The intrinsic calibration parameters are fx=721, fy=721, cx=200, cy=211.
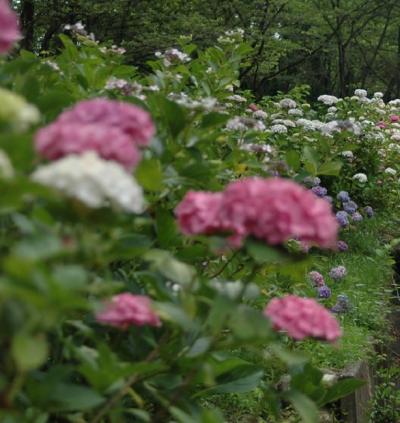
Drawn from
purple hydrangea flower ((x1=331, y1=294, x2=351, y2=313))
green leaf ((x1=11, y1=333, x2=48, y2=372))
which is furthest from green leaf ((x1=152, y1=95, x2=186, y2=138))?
purple hydrangea flower ((x1=331, y1=294, x2=351, y2=313))

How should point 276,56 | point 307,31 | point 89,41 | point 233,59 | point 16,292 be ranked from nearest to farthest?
point 16,292 → point 89,41 → point 233,59 → point 276,56 → point 307,31

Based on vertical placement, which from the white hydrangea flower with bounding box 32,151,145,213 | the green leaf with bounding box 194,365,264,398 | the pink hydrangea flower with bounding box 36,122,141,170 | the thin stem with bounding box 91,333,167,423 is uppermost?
the pink hydrangea flower with bounding box 36,122,141,170

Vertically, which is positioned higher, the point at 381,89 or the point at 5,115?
the point at 5,115

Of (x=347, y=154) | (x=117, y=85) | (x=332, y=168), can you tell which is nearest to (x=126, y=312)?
(x=117, y=85)

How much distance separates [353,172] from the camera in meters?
7.18

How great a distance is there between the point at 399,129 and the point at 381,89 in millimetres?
16637

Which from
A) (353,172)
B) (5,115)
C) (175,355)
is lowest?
(353,172)

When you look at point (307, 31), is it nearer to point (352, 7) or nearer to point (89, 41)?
point (352, 7)

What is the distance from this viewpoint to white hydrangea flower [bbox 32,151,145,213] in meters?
0.96

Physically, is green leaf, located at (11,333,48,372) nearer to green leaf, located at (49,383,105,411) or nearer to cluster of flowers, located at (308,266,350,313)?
green leaf, located at (49,383,105,411)

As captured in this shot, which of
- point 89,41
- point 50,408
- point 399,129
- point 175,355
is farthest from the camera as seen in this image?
point 399,129

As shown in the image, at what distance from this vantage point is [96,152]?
1026 millimetres

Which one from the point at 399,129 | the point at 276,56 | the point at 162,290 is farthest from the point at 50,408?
the point at 276,56

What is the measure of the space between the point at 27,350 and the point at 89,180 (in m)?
0.24
